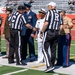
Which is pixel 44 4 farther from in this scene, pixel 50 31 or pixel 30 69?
pixel 50 31

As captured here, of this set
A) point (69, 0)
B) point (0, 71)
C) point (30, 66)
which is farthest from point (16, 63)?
point (69, 0)

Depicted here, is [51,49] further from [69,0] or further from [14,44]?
[69,0]

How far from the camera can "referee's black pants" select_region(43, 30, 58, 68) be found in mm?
7719

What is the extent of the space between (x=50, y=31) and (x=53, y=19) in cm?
32

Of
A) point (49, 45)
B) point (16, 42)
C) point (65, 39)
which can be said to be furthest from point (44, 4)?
point (49, 45)

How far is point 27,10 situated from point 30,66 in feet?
6.18

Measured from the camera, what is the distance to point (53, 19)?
7652mm

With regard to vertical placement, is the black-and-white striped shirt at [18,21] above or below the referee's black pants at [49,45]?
above

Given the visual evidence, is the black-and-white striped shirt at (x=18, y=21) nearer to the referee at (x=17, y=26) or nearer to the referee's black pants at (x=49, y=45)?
the referee at (x=17, y=26)

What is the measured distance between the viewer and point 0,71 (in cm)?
793

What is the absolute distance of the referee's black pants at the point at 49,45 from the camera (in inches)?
304

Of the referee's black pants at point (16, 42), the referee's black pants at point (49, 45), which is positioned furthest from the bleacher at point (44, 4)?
the referee's black pants at point (49, 45)

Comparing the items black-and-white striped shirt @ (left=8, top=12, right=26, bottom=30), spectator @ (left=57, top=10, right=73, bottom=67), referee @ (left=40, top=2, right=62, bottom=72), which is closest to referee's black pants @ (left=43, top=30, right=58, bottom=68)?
referee @ (left=40, top=2, right=62, bottom=72)

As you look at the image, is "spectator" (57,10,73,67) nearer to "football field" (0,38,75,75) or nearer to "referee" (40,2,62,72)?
"football field" (0,38,75,75)
